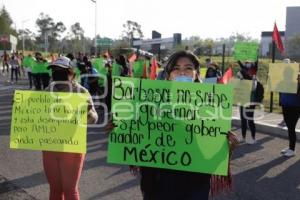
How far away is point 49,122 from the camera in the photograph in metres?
4.34

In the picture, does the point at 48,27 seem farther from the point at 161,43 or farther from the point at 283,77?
the point at 283,77

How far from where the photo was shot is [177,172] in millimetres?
3199

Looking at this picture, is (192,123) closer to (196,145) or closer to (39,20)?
(196,145)

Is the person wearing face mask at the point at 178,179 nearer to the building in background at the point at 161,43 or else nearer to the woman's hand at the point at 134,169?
the woman's hand at the point at 134,169

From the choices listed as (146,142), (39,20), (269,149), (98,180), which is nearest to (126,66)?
(269,149)

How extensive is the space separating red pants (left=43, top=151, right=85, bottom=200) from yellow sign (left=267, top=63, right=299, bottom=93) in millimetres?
5632

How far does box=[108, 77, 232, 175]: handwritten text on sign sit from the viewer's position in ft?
10.6

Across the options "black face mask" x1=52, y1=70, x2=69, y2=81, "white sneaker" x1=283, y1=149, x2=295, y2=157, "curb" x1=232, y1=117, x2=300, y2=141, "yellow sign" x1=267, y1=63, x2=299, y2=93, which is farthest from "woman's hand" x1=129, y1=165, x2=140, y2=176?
"curb" x1=232, y1=117, x2=300, y2=141

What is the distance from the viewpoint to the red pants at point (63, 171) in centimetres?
435

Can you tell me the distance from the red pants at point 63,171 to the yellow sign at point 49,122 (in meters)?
0.14

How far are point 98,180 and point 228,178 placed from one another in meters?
3.60

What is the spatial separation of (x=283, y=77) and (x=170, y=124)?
23.9 ft

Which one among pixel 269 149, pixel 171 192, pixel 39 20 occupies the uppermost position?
pixel 39 20

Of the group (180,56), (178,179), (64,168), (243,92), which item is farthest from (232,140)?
(243,92)
